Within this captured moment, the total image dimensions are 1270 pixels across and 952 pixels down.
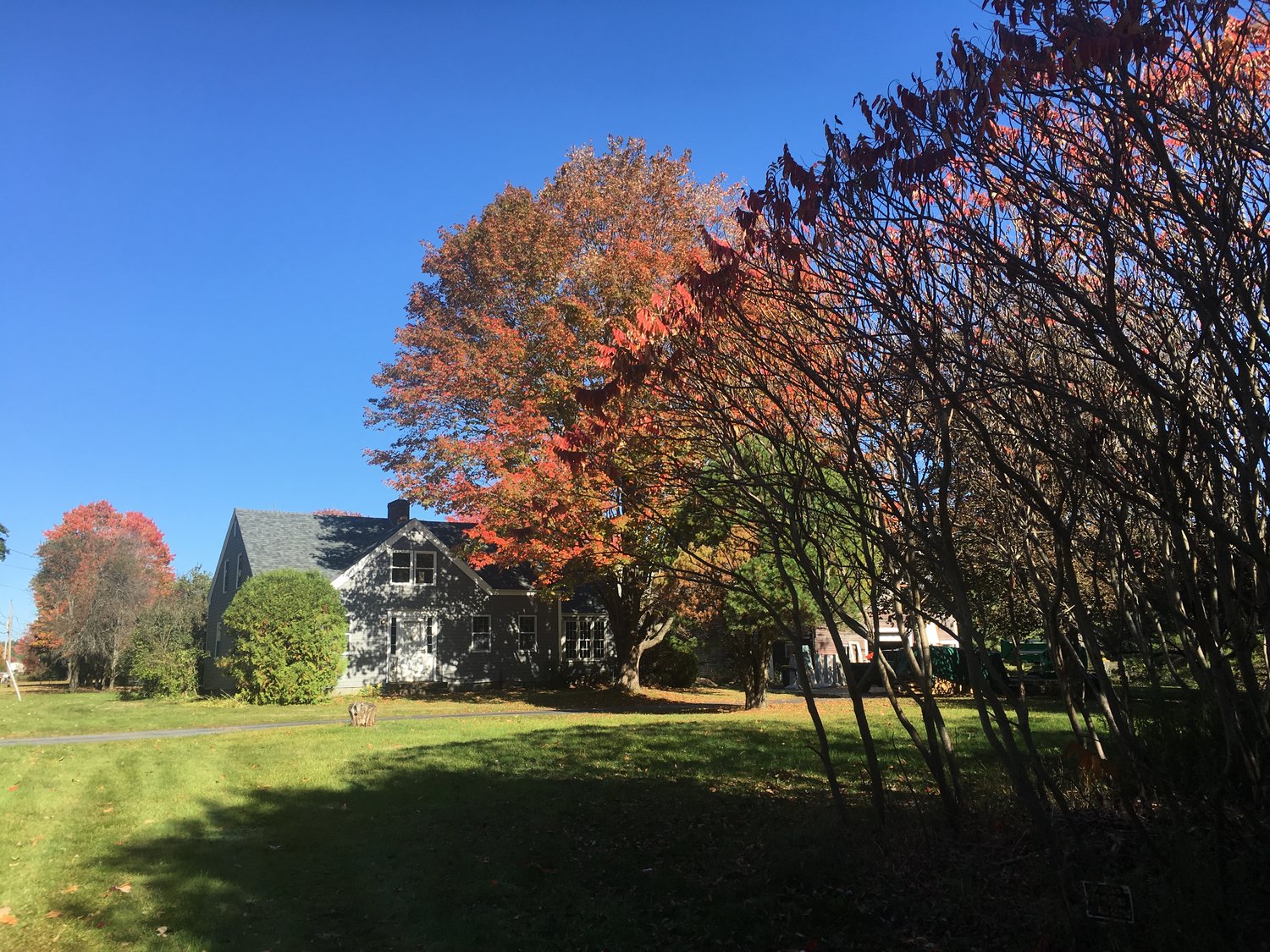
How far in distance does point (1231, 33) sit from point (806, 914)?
16.4 ft


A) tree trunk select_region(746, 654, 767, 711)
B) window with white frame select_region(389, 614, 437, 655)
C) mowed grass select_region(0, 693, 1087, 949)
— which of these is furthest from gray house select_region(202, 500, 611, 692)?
mowed grass select_region(0, 693, 1087, 949)

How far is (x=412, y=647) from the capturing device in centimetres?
2844

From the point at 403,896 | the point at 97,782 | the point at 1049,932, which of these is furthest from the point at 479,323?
the point at 1049,932

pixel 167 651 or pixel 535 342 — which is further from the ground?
pixel 535 342

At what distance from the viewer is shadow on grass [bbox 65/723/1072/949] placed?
4613mm

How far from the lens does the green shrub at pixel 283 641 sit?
22.6 m

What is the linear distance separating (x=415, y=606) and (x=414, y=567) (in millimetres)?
1363

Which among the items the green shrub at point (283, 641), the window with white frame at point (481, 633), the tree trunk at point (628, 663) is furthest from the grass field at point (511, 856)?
the window with white frame at point (481, 633)

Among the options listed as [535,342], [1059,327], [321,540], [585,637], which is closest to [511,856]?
[1059,327]

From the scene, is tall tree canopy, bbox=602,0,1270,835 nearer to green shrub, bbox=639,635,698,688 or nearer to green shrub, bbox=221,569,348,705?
green shrub, bbox=221,569,348,705

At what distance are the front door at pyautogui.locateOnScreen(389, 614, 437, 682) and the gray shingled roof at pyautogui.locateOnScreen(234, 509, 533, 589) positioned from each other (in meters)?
2.65

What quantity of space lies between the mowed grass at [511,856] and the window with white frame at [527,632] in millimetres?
19509

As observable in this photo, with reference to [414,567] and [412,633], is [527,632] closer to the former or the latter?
[412,633]

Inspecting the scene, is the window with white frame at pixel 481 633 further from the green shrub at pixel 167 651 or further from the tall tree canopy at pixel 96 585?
the tall tree canopy at pixel 96 585
